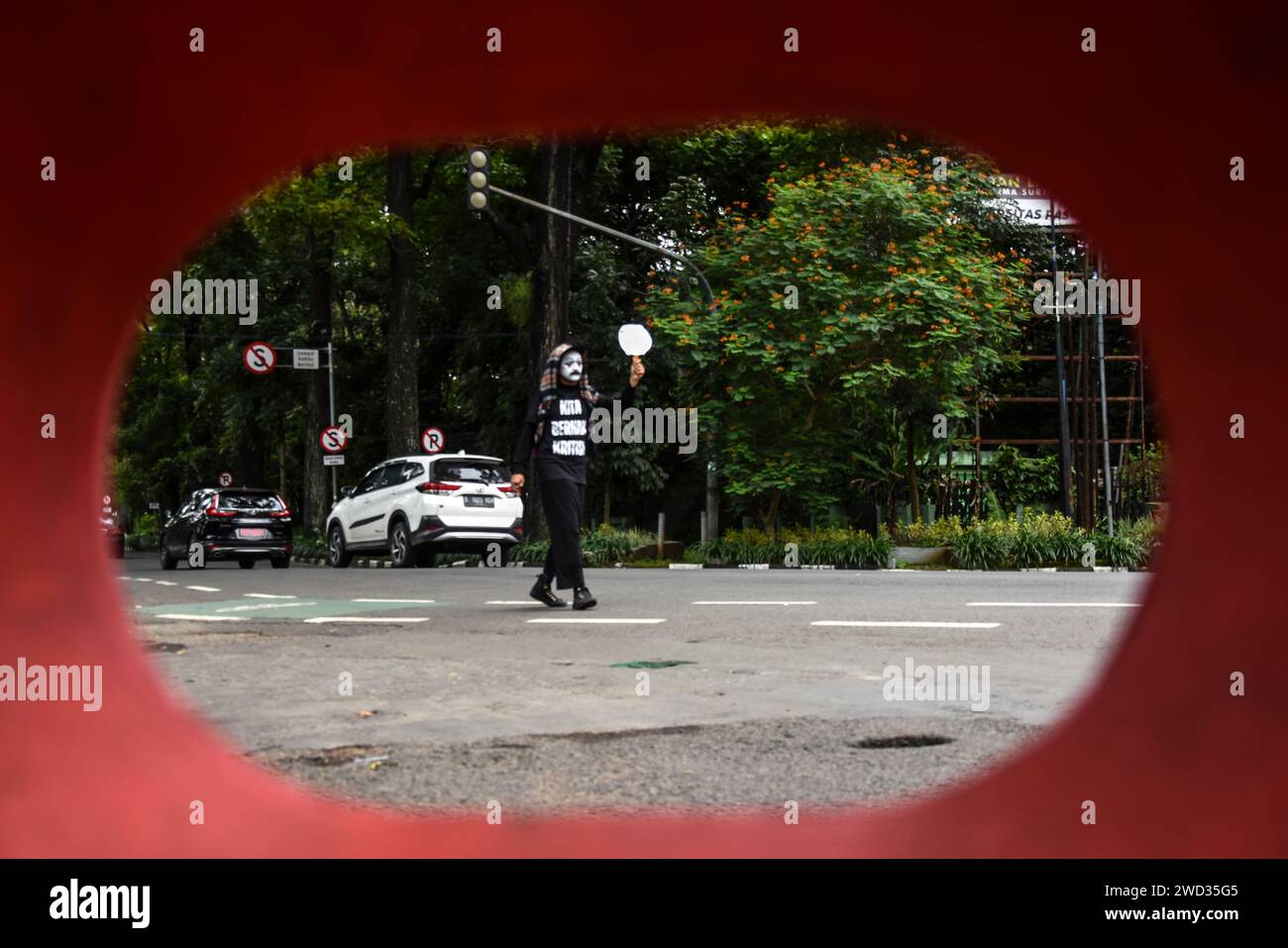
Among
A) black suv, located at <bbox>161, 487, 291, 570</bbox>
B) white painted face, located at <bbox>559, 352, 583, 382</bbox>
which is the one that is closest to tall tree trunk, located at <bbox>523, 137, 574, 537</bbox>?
black suv, located at <bbox>161, 487, 291, 570</bbox>

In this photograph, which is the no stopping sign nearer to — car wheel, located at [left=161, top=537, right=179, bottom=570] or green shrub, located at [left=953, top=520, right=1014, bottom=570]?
car wheel, located at [left=161, top=537, right=179, bottom=570]

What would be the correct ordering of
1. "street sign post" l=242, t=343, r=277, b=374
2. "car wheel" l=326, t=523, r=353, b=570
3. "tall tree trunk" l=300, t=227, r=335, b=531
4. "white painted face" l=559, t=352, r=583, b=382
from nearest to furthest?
1. "white painted face" l=559, t=352, r=583, b=382
2. "car wheel" l=326, t=523, r=353, b=570
3. "tall tree trunk" l=300, t=227, r=335, b=531
4. "street sign post" l=242, t=343, r=277, b=374

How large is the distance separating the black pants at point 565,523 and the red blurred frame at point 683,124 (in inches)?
314

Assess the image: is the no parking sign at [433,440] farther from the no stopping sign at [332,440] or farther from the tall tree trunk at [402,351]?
the tall tree trunk at [402,351]

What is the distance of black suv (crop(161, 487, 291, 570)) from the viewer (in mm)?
24922

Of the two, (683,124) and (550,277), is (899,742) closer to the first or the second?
(683,124)

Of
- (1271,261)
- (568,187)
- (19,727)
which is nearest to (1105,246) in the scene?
(1271,261)

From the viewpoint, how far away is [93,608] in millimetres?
2977

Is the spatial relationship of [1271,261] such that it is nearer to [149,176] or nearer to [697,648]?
[149,176]

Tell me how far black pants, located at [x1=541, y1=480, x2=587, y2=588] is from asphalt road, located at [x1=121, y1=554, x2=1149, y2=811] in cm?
40

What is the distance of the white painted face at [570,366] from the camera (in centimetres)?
1087

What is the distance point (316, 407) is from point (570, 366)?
21350mm

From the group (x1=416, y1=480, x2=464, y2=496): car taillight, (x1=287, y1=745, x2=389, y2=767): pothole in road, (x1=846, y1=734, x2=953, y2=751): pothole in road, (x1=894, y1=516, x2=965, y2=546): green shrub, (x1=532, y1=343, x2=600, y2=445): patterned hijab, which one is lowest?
(x1=846, y1=734, x2=953, y2=751): pothole in road

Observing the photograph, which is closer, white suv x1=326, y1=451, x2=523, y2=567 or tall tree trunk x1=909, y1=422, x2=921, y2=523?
white suv x1=326, y1=451, x2=523, y2=567
